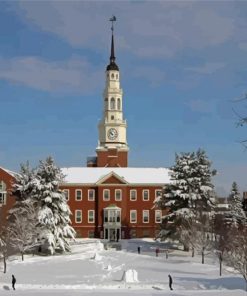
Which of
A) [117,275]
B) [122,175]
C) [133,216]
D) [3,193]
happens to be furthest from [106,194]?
[117,275]

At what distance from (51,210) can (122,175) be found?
85.0ft

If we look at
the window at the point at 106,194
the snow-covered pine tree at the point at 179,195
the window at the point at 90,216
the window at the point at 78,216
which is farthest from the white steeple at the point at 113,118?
the snow-covered pine tree at the point at 179,195

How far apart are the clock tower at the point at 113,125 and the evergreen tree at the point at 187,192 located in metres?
33.8

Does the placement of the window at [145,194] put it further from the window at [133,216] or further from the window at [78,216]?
the window at [78,216]

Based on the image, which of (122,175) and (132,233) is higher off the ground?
(122,175)

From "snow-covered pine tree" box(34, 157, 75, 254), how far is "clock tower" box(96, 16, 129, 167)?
36.1 meters

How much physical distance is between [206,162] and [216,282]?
28.1 metres

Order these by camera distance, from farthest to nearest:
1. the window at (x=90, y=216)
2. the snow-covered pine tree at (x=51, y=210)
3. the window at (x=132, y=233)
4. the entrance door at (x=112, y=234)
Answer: the window at (x=90, y=216) → the window at (x=132, y=233) → the entrance door at (x=112, y=234) → the snow-covered pine tree at (x=51, y=210)

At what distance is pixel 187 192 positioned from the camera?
6331 centimetres

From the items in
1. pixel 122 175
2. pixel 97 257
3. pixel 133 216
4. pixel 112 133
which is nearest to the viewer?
pixel 97 257

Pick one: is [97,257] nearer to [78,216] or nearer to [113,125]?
[78,216]

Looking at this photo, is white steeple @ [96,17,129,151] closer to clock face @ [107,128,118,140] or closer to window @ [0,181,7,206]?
clock face @ [107,128,118,140]

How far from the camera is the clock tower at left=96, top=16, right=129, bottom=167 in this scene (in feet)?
326

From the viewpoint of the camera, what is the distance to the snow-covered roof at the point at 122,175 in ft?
276
